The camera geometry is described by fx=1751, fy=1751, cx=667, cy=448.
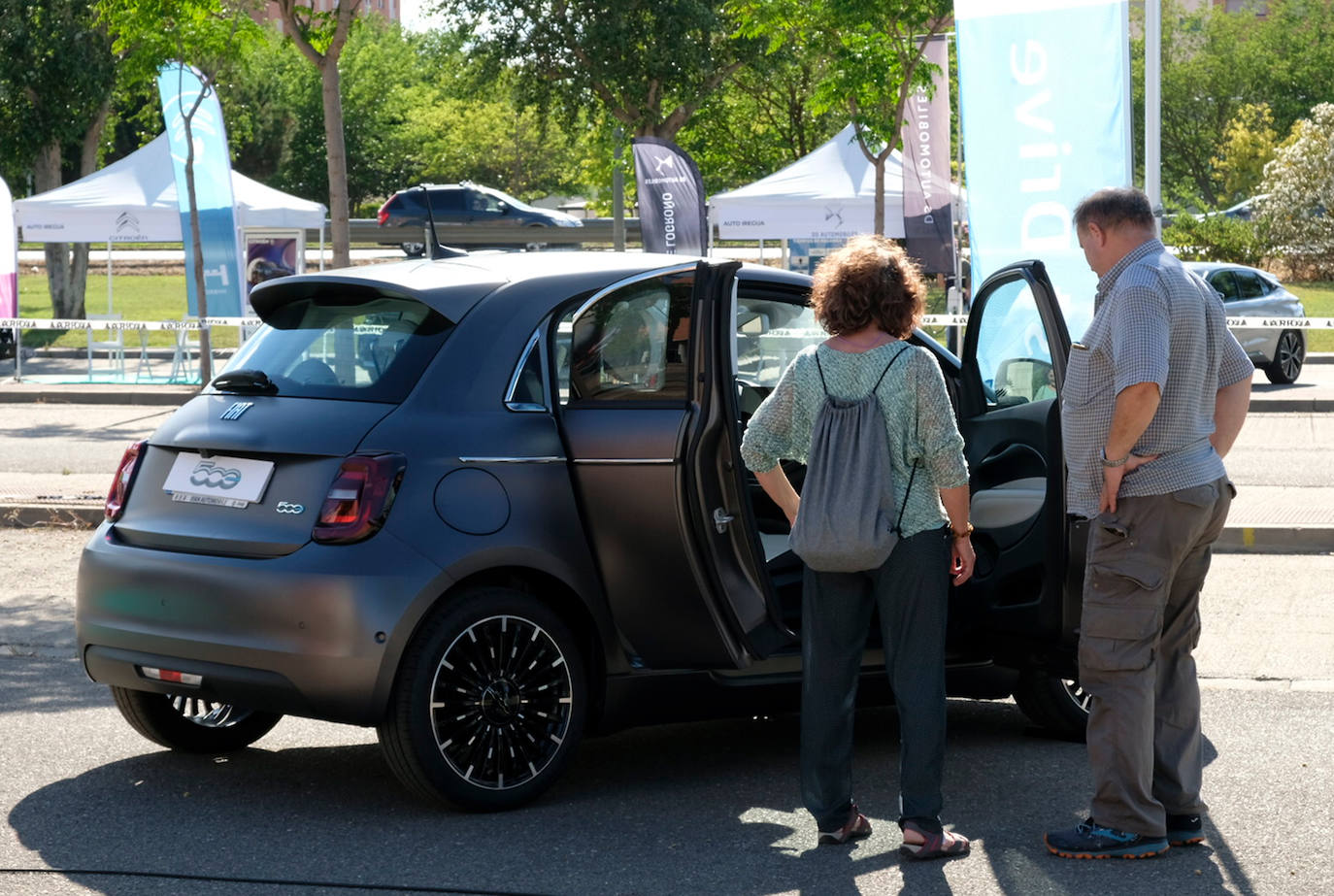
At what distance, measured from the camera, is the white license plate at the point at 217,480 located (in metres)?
5.03

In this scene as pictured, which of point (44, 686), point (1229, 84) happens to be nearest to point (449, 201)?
point (1229, 84)

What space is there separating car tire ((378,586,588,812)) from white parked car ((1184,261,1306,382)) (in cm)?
1715

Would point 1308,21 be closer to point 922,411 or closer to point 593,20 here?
point 593,20

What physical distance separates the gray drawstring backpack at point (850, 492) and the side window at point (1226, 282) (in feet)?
62.1

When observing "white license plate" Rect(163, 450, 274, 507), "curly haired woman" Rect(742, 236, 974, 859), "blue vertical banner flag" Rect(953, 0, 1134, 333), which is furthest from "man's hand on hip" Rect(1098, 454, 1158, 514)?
"blue vertical banner flag" Rect(953, 0, 1134, 333)

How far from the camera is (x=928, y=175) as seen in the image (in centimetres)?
2231

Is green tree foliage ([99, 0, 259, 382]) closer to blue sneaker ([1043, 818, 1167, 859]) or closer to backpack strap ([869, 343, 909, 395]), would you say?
backpack strap ([869, 343, 909, 395])

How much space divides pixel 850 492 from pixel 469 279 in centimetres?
150

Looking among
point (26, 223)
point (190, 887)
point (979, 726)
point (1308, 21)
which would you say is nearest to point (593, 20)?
point (26, 223)

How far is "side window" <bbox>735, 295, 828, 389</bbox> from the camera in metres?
6.00

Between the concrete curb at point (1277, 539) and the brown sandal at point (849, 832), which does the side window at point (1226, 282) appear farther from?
the brown sandal at point (849, 832)

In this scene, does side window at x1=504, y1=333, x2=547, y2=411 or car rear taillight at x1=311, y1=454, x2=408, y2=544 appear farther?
side window at x1=504, y1=333, x2=547, y2=411

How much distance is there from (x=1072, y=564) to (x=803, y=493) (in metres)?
1.00

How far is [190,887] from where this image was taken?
4.44 meters
